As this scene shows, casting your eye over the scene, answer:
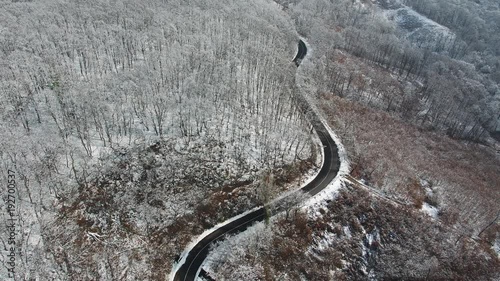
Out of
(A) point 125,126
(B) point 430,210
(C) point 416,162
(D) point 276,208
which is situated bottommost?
(B) point 430,210

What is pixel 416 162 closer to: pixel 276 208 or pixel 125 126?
pixel 276 208

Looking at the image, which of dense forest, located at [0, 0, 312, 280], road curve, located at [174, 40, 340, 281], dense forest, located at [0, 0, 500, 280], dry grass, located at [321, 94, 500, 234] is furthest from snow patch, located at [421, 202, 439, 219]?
dense forest, located at [0, 0, 312, 280]

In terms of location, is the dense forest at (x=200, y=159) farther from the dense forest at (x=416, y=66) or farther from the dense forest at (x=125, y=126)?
the dense forest at (x=416, y=66)

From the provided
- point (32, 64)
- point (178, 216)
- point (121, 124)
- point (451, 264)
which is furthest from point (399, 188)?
point (32, 64)

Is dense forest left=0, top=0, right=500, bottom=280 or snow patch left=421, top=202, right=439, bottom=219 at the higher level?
dense forest left=0, top=0, right=500, bottom=280

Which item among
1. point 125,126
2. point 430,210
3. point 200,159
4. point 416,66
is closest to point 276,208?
point 200,159

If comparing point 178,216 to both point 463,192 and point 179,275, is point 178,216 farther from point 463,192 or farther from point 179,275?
point 463,192

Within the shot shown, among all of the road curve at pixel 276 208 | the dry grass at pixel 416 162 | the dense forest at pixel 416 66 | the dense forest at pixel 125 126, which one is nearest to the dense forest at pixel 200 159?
the dense forest at pixel 125 126

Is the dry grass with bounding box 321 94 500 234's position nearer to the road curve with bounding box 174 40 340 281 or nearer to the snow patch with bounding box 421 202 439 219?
the snow patch with bounding box 421 202 439 219

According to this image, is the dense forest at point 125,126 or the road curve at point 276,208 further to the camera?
the dense forest at point 125,126
